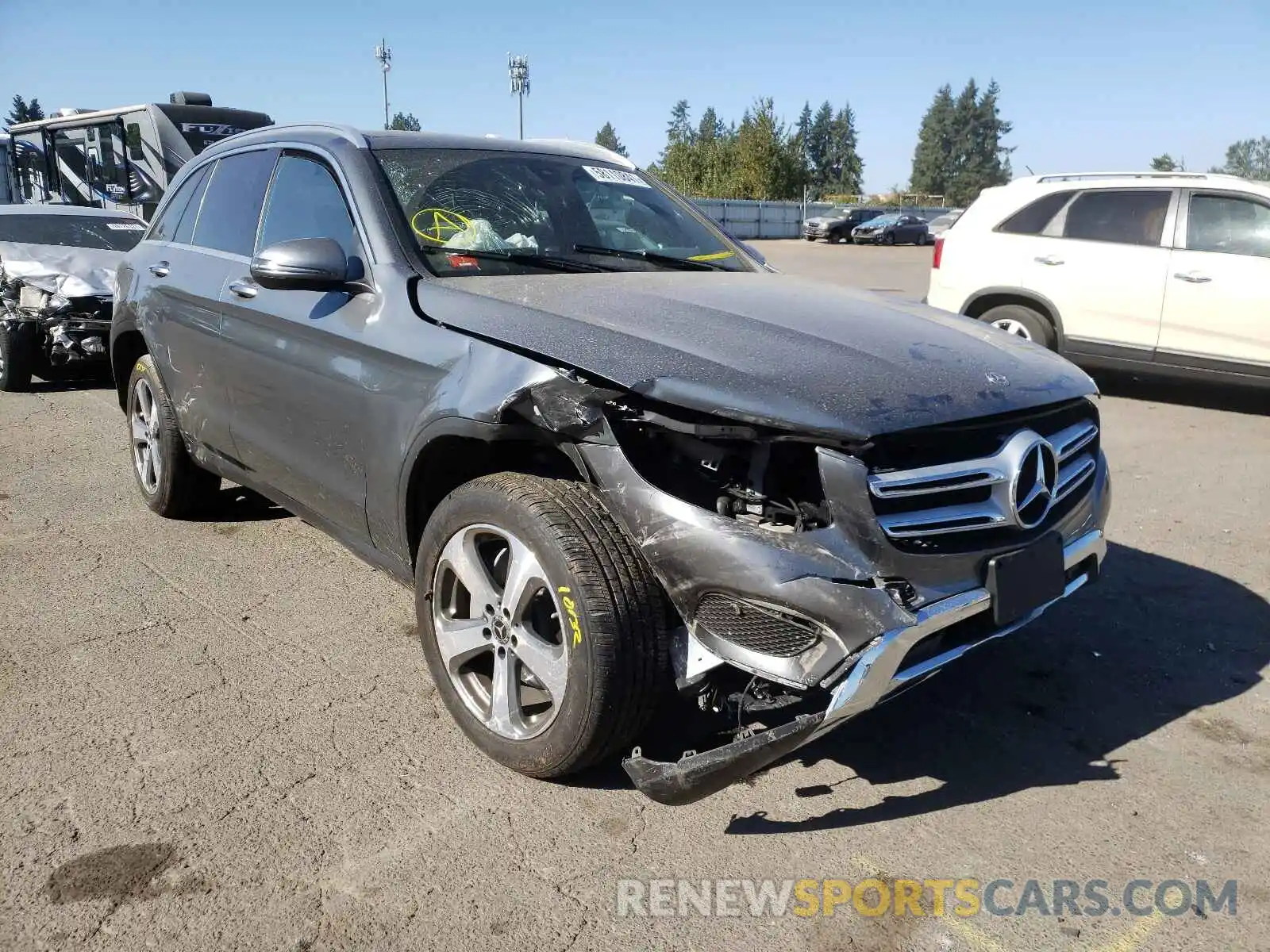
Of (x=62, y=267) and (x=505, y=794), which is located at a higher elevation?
(x=62, y=267)

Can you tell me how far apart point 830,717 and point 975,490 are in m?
0.71

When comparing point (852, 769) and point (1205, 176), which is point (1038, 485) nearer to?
point (852, 769)

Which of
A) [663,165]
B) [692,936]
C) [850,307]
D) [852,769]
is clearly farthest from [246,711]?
[663,165]

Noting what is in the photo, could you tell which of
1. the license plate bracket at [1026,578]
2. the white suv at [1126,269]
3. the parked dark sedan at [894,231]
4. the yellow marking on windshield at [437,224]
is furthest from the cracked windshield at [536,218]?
the parked dark sedan at [894,231]

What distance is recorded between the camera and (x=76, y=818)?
2.69 metres

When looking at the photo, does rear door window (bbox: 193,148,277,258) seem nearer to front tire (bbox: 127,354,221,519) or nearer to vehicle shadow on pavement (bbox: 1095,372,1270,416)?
front tire (bbox: 127,354,221,519)

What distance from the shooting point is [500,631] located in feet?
9.48

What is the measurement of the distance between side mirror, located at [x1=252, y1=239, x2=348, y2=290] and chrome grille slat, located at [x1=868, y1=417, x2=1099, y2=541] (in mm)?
1885

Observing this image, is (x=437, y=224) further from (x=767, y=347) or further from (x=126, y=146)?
(x=126, y=146)

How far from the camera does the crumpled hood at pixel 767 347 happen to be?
2482mm

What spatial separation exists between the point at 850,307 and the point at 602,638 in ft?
4.95

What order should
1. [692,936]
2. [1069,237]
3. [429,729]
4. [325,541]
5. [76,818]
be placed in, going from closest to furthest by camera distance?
[692,936]
[76,818]
[429,729]
[325,541]
[1069,237]

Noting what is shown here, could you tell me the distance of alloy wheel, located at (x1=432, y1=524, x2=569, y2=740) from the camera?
9.01ft

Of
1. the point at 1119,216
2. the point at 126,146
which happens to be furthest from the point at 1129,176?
the point at 126,146
